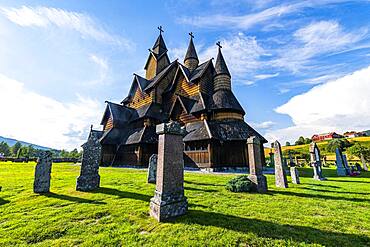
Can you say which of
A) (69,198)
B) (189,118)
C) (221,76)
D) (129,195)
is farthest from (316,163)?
(69,198)


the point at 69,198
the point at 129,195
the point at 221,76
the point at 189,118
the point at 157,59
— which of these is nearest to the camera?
the point at 69,198

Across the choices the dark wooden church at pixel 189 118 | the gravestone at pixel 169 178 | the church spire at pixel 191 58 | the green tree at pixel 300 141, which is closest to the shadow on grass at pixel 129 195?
the gravestone at pixel 169 178

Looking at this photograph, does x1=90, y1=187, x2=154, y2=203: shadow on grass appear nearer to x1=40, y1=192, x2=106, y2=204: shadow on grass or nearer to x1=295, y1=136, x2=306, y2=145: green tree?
x1=40, y1=192, x2=106, y2=204: shadow on grass

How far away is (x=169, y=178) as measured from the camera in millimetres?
5285

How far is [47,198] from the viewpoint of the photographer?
287 inches

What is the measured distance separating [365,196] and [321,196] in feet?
6.27

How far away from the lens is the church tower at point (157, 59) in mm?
36500

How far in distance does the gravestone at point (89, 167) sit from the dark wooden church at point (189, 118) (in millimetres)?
11398

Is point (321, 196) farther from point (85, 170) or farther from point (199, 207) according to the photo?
point (85, 170)

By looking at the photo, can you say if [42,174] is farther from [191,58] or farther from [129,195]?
[191,58]

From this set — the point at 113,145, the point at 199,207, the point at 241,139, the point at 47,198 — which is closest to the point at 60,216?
the point at 47,198

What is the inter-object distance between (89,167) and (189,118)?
50.5ft

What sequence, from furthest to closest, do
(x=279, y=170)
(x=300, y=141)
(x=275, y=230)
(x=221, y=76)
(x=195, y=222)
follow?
(x=300, y=141) < (x=221, y=76) < (x=279, y=170) < (x=195, y=222) < (x=275, y=230)

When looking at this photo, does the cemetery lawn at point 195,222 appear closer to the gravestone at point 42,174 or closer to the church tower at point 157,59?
the gravestone at point 42,174
